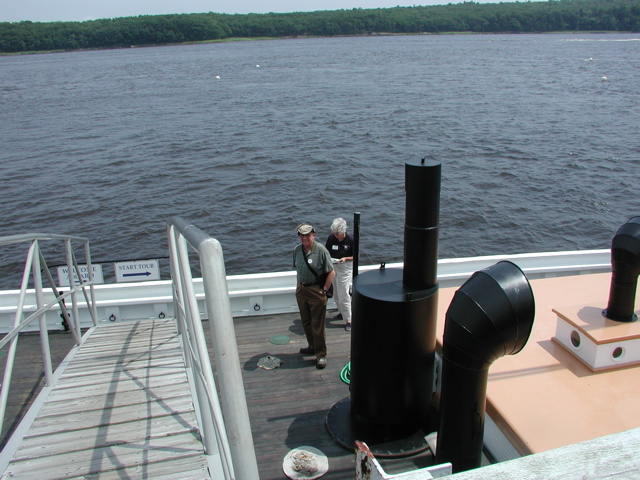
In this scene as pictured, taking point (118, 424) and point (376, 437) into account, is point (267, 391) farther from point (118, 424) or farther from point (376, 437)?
point (118, 424)

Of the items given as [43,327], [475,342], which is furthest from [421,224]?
[43,327]

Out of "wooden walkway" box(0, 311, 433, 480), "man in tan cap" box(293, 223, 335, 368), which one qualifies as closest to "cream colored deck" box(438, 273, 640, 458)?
"wooden walkway" box(0, 311, 433, 480)

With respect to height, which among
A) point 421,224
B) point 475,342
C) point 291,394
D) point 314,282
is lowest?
point 291,394

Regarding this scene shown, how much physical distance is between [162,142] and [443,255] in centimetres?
1626

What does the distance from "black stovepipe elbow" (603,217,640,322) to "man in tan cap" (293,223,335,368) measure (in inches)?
→ 98.3

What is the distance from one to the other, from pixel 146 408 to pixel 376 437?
1926 millimetres

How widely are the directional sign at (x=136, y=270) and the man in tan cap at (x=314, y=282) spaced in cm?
270

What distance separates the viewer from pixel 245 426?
1587mm

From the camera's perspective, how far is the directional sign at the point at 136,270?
7.46m

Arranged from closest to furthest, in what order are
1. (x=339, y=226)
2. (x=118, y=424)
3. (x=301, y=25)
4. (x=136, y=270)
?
1. (x=118, y=424)
2. (x=339, y=226)
3. (x=136, y=270)
4. (x=301, y=25)

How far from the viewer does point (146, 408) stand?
11.5 feet

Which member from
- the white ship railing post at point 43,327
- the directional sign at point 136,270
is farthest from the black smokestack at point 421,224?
the directional sign at point 136,270

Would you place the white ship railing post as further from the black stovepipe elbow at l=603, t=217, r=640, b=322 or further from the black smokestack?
the black stovepipe elbow at l=603, t=217, r=640, b=322

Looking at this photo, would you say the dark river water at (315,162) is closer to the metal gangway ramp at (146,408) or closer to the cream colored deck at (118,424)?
the cream colored deck at (118,424)
